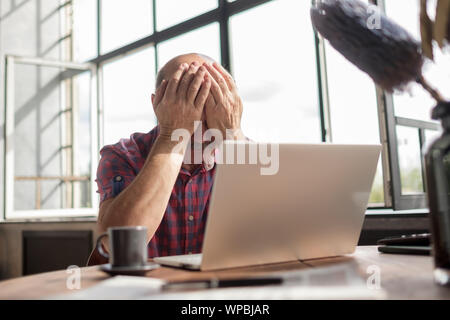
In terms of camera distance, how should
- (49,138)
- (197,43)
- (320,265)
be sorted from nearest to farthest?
(320,265) < (197,43) < (49,138)

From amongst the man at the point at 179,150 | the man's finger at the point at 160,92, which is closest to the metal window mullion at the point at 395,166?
the man at the point at 179,150

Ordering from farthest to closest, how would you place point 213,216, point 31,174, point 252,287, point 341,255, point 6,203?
point 31,174
point 6,203
point 341,255
point 213,216
point 252,287

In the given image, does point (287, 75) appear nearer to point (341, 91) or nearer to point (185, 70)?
point (341, 91)

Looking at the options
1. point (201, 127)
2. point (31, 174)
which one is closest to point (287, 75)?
point (201, 127)

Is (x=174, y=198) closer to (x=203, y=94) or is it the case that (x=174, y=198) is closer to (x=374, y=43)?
(x=203, y=94)

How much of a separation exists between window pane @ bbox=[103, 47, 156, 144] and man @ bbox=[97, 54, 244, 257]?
102 inches

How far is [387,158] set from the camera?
227cm

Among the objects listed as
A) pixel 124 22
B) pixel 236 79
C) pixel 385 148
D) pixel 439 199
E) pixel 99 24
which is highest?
pixel 99 24

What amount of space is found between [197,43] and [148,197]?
9.05 ft

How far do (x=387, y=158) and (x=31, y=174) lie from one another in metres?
4.36

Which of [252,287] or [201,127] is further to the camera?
[201,127]

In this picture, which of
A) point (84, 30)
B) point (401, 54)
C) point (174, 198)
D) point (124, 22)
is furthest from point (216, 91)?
point (84, 30)

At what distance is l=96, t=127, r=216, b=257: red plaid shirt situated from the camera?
137 centimetres

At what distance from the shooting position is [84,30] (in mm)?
5211
